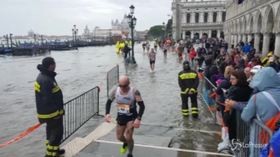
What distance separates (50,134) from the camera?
6531mm

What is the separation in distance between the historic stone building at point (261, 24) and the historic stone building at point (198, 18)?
241 ft

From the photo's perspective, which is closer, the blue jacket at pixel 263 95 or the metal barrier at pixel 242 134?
the blue jacket at pixel 263 95

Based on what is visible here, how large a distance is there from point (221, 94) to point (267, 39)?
69.5ft

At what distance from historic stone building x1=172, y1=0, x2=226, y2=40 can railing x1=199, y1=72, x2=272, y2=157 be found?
4330 inches

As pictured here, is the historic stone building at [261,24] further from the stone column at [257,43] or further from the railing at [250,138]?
the railing at [250,138]

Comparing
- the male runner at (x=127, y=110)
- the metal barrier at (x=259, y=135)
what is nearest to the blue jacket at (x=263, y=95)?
the metal barrier at (x=259, y=135)

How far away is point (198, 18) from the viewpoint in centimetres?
11838

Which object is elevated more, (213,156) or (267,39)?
(267,39)

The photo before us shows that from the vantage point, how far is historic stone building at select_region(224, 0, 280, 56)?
23.5 meters

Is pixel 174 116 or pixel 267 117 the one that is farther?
pixel 174 116

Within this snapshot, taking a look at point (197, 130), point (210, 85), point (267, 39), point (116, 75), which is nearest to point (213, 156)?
point (197, 130)

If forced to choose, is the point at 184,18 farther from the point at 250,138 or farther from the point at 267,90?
the point at 267,90

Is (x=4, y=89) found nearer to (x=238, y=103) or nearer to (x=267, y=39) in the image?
(x=238, y=103)

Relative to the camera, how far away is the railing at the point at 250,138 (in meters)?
4.60
